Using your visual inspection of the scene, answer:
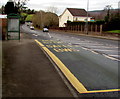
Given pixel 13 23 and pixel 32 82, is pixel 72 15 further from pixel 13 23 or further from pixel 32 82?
pixel 32 82

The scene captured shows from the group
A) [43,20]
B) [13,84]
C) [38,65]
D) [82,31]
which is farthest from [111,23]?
[43,20]

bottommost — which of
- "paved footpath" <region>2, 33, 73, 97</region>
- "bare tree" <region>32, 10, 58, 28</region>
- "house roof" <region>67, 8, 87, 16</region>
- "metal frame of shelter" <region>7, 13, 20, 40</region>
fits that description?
"paved footpath" <region>2, 33, 73, 97</region>

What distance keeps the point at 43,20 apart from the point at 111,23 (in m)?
46.1

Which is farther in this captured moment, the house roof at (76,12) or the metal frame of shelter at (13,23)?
the house roof at (76,12)

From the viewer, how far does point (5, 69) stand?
7891mm

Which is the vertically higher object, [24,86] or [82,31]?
[82,31]

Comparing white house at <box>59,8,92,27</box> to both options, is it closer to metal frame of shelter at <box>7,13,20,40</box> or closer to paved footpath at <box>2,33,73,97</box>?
metal frame of shelter at <box>7,13,20,40</box>

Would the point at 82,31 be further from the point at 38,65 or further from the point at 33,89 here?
the point at 33,89

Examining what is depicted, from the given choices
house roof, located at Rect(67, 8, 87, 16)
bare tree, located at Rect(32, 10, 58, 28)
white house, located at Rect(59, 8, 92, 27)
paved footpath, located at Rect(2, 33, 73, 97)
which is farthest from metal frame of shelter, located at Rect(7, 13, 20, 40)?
bare tree, located at Rect(32, 10, 58, 28)

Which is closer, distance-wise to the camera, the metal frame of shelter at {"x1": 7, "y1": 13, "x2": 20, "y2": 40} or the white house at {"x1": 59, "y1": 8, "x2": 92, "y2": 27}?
the metal frame of shelter at {"x1": 7, "y1": 13, "x2": 20, "y2": 40}

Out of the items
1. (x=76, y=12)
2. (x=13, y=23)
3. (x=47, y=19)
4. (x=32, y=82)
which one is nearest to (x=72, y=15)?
(x=76, y=12)

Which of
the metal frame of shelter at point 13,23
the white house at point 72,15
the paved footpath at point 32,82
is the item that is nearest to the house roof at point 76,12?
the white house at point 72,15

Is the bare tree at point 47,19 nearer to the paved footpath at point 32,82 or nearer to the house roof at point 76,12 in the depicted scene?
the house roof at point 76,12

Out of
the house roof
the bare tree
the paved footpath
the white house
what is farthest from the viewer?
the bare tree
